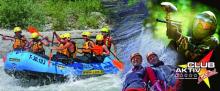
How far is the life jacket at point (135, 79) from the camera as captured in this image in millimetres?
4637

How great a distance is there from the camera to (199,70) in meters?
4.75

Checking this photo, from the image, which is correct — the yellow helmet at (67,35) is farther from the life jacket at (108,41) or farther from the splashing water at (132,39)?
the splashing water at (132,39)

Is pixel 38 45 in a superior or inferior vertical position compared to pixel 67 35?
inferior

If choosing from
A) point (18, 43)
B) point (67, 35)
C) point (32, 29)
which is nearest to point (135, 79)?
point (32, 29)

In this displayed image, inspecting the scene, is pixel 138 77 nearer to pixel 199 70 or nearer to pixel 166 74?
pixel 166 74

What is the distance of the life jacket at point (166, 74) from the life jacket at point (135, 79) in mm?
99

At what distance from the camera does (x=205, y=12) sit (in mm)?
4699

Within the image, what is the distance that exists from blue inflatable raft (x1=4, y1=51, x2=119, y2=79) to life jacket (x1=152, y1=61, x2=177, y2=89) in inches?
47.4

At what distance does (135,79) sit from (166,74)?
24cm

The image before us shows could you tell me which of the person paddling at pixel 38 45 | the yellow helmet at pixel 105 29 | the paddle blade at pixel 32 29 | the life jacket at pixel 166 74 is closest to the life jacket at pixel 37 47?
the person paddling at pixel 38 45

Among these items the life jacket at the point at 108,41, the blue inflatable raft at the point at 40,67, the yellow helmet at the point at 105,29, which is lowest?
the blue inflatable raft at the point at 40,67

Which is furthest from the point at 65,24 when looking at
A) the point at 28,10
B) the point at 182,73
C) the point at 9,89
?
the point at 182,73

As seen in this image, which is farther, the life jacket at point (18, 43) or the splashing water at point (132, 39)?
the life jacket at point (18, 43)

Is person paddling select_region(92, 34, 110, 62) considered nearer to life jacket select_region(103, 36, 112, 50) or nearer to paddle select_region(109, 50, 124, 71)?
life jacket select_region(103, 36, 112, 50)
